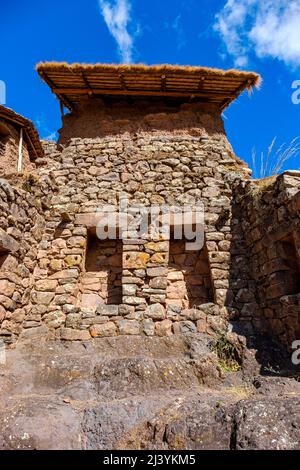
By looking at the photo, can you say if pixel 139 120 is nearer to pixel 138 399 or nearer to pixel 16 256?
pixel 16 256

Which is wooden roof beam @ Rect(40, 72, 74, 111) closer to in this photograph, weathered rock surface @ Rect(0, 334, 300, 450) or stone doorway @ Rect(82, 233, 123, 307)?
stone doorway @ Rect(82, 233, 123, 307)

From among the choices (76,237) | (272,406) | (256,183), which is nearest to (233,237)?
(256,183)

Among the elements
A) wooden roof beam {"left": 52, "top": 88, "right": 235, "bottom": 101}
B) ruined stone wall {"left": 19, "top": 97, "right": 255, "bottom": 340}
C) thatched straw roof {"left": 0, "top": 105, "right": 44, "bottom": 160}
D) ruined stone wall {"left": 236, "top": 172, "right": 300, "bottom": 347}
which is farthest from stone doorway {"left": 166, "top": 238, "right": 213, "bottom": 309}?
thatched straw roof {"left": 0, "top": 105, "right": 44, "bottom": 160}

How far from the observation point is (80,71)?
23.4 ft

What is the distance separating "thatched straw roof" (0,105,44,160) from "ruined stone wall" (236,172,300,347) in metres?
7.31

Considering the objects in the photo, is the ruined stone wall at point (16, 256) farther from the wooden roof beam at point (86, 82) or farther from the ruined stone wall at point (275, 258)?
the ruined stone wall at point (275, 258)

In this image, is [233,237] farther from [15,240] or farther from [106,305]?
[15,240]

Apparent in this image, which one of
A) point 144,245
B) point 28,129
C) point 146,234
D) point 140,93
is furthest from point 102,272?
point 28,129

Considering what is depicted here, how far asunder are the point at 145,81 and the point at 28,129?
481 centimetres

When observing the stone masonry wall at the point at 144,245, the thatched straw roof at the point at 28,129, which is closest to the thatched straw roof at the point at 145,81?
the stone masonry wall at the point at 144,245

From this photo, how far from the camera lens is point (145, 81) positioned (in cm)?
732

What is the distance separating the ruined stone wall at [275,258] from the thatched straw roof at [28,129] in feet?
24.0

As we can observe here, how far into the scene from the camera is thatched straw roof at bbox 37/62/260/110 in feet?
23.4

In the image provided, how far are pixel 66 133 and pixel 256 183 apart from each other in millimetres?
4073
